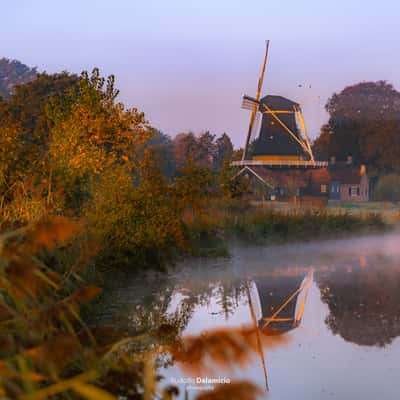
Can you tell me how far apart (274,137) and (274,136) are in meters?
0.06

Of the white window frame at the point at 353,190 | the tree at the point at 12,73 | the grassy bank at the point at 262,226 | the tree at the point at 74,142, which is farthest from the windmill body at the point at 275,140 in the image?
the tree at the point at 12,73

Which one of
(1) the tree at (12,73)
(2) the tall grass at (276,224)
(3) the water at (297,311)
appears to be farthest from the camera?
(1) the tree at (12,73)

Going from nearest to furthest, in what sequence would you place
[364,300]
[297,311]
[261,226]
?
[297,311]
[364,300]
[261,226]

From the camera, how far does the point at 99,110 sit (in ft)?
57.3

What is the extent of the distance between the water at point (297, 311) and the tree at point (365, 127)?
47094mm

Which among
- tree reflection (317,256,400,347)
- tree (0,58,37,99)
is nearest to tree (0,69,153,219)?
tree reflection (317,256,400,347)

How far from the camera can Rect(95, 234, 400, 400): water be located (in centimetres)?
738

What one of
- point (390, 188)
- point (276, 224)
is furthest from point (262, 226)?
point (390, 188)

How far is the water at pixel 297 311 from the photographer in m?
7.38

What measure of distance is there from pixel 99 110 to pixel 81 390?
16.2 m

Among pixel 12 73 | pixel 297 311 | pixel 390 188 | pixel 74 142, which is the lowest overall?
pixel 297 311

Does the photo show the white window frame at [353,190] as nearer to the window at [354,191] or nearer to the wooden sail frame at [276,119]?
the window at [354,191]

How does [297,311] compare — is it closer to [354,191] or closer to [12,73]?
[354,191]

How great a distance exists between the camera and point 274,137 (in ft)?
154
